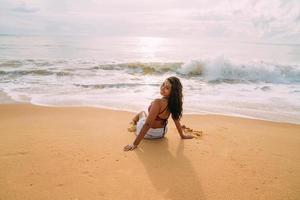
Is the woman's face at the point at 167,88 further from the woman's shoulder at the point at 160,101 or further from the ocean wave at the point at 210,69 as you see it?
the ocean wave at the point at 210,69

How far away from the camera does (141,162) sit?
3.74 m

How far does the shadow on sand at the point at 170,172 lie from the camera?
3.04m

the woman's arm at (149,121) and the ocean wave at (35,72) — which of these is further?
the ocean wave at (35,72)

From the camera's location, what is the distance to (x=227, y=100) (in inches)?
345

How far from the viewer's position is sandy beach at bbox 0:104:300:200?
9.94ft

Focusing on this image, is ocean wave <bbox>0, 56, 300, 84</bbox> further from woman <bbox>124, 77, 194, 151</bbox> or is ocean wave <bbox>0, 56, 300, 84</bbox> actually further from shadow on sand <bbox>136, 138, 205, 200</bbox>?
shadow on sand <bbox>136, 138, 205, 200</bbox>

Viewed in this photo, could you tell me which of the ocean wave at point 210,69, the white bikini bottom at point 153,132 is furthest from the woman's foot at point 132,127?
the ocean wave at point 210,69

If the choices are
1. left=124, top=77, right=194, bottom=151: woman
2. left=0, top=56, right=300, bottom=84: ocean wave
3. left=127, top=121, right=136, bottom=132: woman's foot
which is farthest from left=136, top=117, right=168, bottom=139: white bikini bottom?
left=0, top=56, right=300, bottom=84: ocean wave

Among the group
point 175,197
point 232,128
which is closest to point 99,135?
point 175,197

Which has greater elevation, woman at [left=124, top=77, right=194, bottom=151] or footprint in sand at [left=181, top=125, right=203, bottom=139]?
woman at [left=124, top=77, right=194, bottom=151]

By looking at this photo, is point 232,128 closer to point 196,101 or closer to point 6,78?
point 196,101

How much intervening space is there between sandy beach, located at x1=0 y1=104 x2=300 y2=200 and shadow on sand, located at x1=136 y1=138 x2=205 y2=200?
0.01m

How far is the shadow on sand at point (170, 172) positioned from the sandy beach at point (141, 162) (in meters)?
0.01

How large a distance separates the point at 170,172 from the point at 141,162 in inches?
17.0
